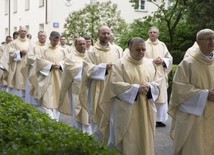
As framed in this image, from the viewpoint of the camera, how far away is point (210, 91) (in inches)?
253

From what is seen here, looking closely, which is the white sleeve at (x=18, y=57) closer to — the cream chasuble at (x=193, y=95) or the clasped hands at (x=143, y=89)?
the clasped hands at (x=143, y=89)

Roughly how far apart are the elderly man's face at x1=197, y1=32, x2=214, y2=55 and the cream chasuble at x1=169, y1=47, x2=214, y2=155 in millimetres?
98

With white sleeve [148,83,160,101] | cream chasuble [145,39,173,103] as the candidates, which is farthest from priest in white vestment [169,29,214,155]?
cream chasuble [145,39,173,103]

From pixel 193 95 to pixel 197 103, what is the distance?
0.37ft

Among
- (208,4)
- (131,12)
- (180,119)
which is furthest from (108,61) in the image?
(131,12)

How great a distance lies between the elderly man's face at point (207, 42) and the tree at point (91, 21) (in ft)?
56.1

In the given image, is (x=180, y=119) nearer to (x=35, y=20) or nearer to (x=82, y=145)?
(x=82, y=145)

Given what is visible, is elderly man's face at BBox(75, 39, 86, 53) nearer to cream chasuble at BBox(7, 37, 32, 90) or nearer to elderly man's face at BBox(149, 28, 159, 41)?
elderly man's face at BBox(149, 28, 159, 41)

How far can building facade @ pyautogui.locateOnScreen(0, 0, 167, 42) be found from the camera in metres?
31.2

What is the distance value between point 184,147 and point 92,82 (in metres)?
2.75

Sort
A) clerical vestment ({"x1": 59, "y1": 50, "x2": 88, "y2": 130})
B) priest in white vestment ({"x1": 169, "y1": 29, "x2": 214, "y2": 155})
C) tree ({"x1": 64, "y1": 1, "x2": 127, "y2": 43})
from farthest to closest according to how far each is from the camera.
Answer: tree ({"x1": 64, "y1": 1, "x2": 127, "y2": 43}) < clerical vestment ({"x1": 59, "y1": 50, "x2": 88, "y2": 130}) < priest in white vestment ({"x1": 169, "y1": 29, "x2": 214, "y2": 155})

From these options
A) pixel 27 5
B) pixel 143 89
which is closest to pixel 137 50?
pixel 143 89

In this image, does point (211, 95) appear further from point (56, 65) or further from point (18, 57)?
point (18, 57)

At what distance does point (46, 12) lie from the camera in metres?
31.6
